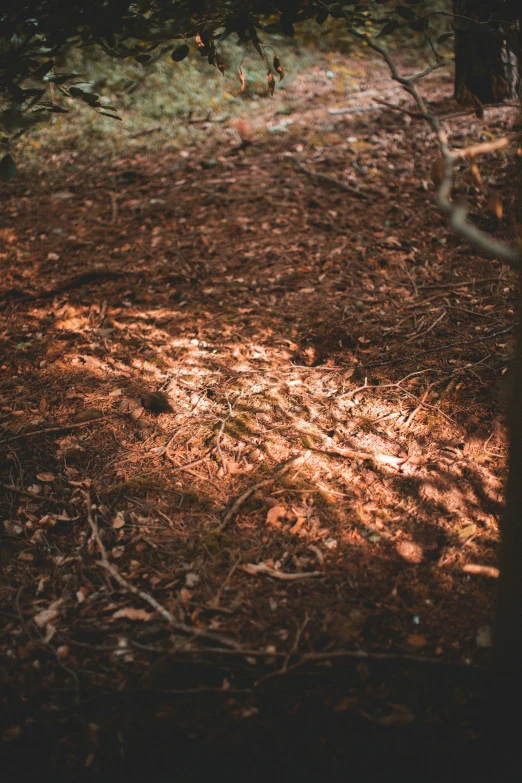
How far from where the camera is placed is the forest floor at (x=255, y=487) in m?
1.64

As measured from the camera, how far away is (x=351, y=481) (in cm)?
238

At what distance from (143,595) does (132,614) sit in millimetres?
81

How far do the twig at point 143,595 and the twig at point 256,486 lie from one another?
0.42 metres

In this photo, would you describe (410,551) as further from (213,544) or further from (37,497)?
(37,497)

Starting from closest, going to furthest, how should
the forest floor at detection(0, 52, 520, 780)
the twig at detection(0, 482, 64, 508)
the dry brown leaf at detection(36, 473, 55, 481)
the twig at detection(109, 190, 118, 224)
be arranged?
the forest floor at detection(0, 52, 520, 780) → the twig at detection(0, 482, 64, 508) → the dry brown leaf at detection(36, 473, 55, 481) → the twig at detection(109, 190, 118, 224)

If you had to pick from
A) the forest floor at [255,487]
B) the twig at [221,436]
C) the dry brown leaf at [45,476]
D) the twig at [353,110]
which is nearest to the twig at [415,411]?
the forest floor at [255,487]

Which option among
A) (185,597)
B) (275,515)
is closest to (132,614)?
(185,597)

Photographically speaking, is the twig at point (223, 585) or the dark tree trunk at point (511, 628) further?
the twig at point (223, 585)

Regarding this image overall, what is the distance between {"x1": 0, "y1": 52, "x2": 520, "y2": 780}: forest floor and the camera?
5.37ft

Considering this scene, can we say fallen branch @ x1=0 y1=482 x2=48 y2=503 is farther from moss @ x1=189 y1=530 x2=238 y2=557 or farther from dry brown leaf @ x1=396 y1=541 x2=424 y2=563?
dry brown leaf @ x1=396 y1=541 x2=424 y2=563

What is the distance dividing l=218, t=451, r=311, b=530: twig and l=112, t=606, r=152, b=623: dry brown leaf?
1.52ft

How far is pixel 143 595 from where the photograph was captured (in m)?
1.99

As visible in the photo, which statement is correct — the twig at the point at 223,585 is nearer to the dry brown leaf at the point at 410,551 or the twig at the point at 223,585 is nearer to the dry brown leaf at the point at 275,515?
the dry brown leaf at the point at 275,515

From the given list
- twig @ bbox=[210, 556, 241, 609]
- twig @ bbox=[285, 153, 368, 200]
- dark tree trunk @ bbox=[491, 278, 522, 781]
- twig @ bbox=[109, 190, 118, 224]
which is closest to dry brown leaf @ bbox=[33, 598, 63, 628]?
twig @ bbox=[210, 556, 241, 609]
